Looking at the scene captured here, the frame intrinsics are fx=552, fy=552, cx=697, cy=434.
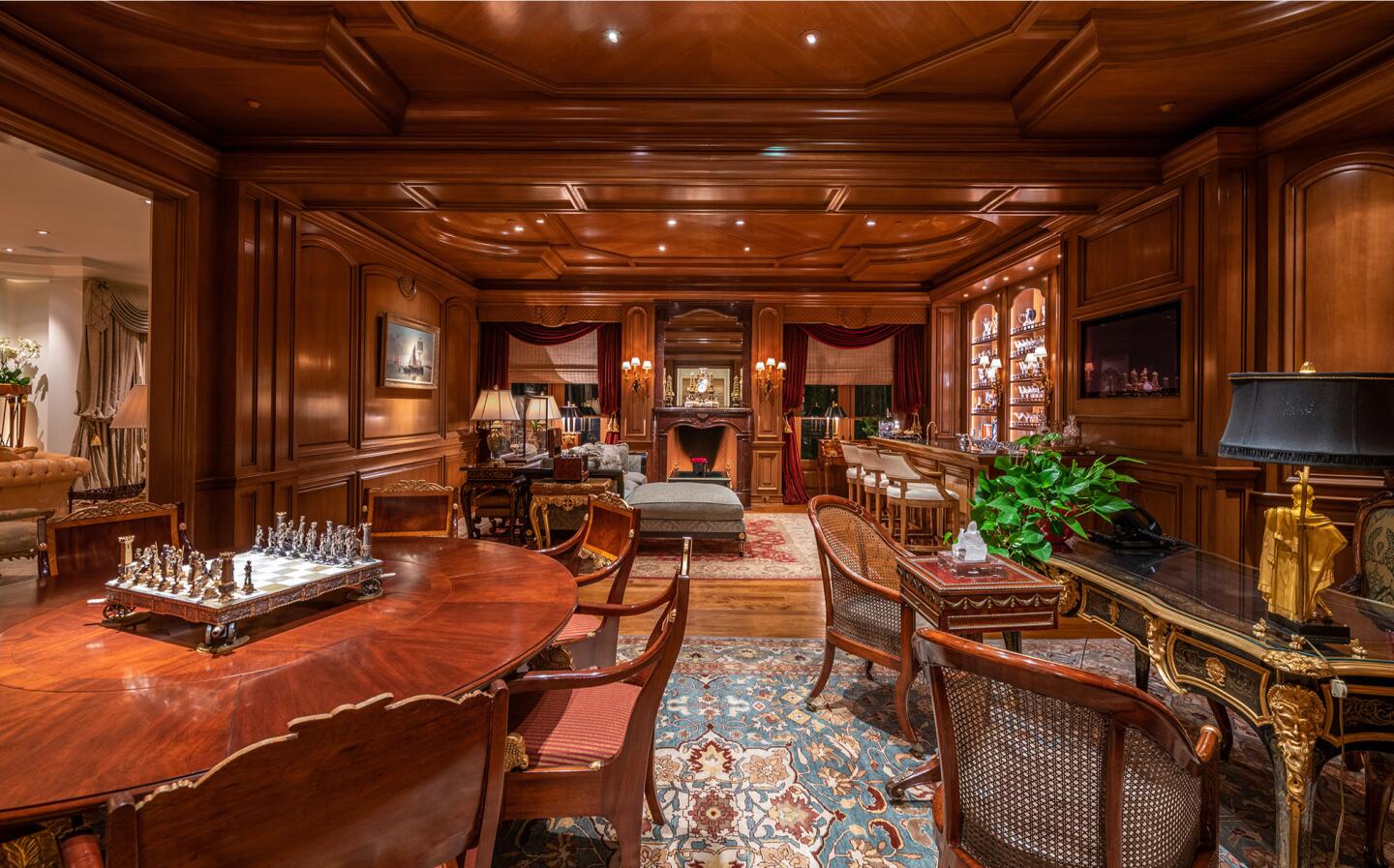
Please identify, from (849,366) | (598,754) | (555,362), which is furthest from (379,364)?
(849,366)

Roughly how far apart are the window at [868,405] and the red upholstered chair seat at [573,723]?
7.28 m

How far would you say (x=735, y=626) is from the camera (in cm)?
348

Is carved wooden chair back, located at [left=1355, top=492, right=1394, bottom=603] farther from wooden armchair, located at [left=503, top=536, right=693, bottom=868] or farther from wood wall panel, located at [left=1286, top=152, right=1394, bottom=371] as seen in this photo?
wooden armchair, located at [left=503, top=536, right=693, bottom=868]

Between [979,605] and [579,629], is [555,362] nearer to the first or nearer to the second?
[579,629]

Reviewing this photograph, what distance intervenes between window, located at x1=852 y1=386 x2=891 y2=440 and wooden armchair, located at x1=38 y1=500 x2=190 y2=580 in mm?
7688

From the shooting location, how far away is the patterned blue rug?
5.58 feet

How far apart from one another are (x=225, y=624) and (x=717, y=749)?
1.70 m

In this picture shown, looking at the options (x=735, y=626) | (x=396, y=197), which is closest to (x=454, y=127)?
(x=396, y=197)

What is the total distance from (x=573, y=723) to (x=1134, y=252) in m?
4.65

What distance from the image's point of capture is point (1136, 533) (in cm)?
241

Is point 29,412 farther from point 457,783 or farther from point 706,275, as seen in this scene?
point 457,783

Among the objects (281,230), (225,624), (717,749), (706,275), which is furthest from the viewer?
(706,275)

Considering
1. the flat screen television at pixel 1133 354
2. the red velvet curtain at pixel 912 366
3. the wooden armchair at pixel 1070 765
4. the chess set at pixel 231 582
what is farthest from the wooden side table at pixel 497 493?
the red velvet curtain at pixel 912 366

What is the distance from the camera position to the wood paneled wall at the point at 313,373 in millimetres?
3703
